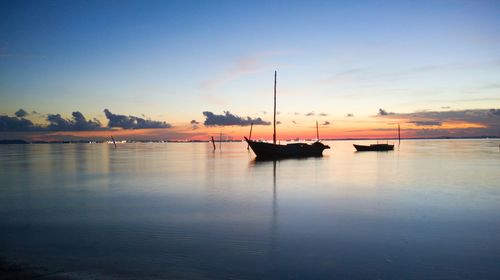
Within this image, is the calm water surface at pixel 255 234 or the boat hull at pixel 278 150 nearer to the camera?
the calm water surface at pixel 255 234

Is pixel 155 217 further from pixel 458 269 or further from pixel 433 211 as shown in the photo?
pixel 433 211

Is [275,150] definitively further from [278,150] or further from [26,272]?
[26,272]

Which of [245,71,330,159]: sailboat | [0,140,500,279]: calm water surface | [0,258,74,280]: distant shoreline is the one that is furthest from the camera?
[245,71,330,159]: sailboat

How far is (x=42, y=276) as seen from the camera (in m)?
6.58

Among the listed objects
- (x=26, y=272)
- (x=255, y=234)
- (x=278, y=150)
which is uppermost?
(x=26, y=272)

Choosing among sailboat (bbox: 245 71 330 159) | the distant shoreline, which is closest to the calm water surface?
the distant shoreline

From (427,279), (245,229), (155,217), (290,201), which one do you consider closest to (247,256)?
(245,229)

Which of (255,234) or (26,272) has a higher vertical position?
(26,272)

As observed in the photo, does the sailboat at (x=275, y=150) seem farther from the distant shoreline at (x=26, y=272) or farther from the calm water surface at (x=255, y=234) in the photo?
the distant shoreline at (x=26, y=272)

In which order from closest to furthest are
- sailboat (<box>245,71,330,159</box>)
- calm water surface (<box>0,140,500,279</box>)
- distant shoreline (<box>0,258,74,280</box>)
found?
distant shoreline (<box>0,258,74,280</box>), calm water surface (<box>0,140,500,279</box>), sailboat (<box>245,71,330,159</box>)

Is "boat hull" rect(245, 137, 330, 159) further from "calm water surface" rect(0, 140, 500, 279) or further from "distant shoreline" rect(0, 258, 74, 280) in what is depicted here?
"distant shoreline" rect(0, 258, 74, 280)

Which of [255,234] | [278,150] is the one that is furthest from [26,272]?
[278,150]

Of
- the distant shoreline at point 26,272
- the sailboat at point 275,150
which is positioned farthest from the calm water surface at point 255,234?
the sailboat at point 275,150

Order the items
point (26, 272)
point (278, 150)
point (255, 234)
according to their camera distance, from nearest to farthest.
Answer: point (26, 272) → point (255, 234) → point (278, 150)
